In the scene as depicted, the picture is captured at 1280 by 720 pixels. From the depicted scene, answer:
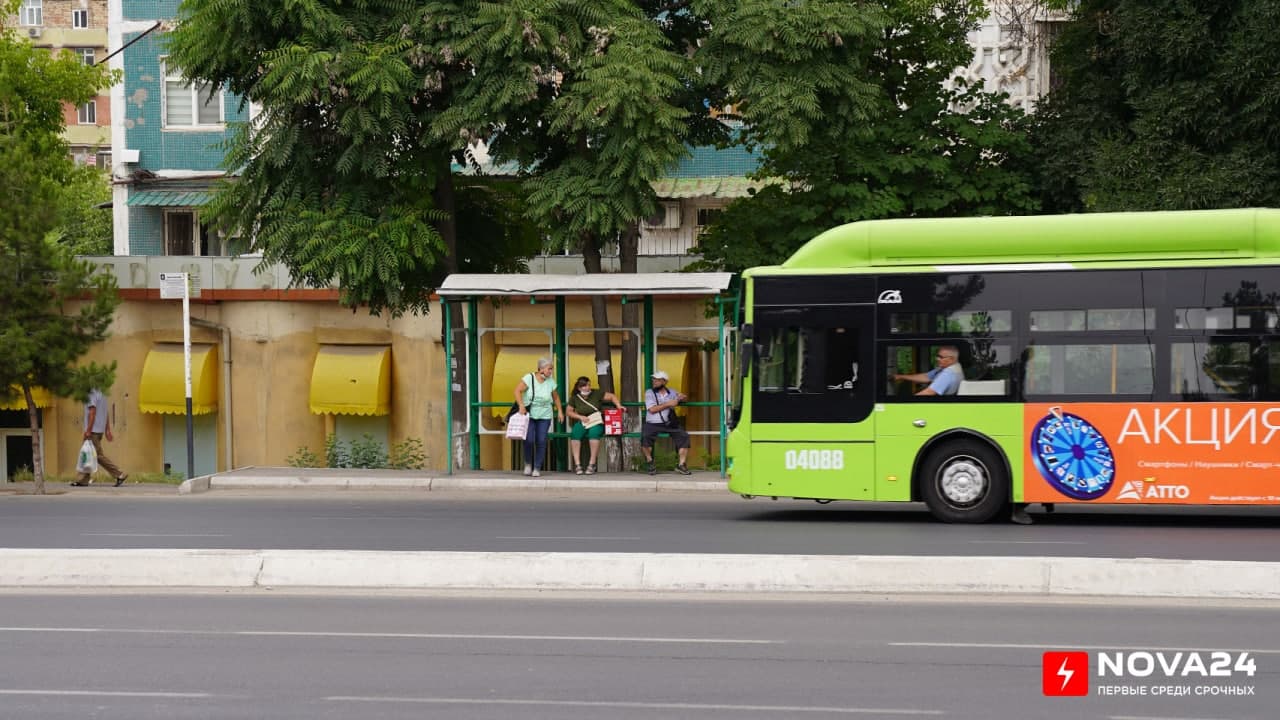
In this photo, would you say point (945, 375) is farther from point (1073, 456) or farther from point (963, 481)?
point (1073, 456)

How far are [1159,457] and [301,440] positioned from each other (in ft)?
73.0

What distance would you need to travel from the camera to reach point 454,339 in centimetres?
2497

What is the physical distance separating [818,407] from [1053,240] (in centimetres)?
308

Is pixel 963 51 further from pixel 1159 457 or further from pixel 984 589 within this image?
pixel 984 589

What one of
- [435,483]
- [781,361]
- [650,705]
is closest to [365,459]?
[435,483]

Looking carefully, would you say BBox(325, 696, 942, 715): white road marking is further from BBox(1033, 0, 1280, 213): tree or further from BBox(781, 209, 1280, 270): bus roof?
BBox(1033, 0, 1280, 213): tree

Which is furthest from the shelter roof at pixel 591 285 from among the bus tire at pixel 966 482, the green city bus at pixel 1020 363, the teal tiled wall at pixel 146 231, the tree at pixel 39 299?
the teal tiled wall at pixel 146 231

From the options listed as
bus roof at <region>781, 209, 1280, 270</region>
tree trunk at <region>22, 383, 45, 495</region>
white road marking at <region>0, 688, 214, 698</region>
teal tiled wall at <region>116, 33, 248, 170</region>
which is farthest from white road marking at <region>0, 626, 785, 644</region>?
teal tiled wall at <region>116, 33, 248, 170</region>

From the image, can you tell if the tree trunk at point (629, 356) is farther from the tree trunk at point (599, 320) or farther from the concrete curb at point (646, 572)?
the concrete curb at point (646, 572)

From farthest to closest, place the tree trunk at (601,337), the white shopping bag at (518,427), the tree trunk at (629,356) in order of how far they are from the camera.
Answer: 1. the tree trunk at (629,356)
2. the tree trunk at (601,337)
3. the white shopping bag at (518,427)

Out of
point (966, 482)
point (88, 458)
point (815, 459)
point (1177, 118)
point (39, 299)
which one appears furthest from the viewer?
point (88, 458)

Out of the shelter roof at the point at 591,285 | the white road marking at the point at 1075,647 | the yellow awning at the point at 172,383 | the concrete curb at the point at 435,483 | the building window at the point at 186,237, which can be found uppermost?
the building window at the point at 186,237

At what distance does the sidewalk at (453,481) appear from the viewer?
70.6ft

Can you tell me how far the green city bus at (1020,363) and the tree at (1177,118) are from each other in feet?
21.4
